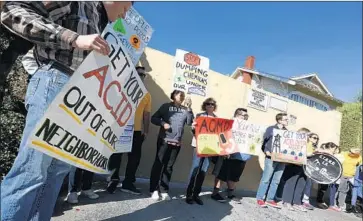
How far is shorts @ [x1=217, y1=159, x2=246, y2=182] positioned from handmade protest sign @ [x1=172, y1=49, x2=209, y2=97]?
1.59 metres

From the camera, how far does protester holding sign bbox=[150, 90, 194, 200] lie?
551cm

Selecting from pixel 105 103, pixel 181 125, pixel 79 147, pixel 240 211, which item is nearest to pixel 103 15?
pixel 105 103

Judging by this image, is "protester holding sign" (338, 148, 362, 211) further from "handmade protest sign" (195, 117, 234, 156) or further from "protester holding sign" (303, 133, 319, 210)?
"handmade protest sign" (195, 117, 234, 156)

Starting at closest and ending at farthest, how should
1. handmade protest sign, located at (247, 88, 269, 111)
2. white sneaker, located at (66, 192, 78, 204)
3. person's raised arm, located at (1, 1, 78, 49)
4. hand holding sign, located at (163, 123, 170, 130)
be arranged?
1. person's raised arm, located at (1, 1, 78, 49)
2. white sneaker, located at (66, 192, 78, 204)
3. hand holding sign, located at (163, 123, 170, 130)
4. handmade protest sign, located at (247, 88, 269, 111)

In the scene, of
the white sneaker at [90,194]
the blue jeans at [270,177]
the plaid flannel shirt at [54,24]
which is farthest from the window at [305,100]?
the plaid flannel shirt at [54,24]

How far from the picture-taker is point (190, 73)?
22.9 ft

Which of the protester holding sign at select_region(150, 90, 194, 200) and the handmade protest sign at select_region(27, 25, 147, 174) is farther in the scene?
the protester holding sign at select_region(150, 90, 194, 200)

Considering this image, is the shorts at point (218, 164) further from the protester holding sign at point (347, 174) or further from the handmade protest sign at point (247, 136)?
the protester holding sign at point (347, 174)

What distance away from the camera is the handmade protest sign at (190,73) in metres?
6.84

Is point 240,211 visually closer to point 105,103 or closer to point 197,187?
point 197,187

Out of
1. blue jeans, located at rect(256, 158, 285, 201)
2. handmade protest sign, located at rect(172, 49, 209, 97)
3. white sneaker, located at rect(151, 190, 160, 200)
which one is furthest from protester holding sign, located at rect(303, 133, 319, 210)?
white sneaker, located at rect(151, 190, 160, 200)

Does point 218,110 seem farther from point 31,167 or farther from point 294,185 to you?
point 31,167

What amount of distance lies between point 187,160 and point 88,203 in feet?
9.91

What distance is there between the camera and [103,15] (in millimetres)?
2293
